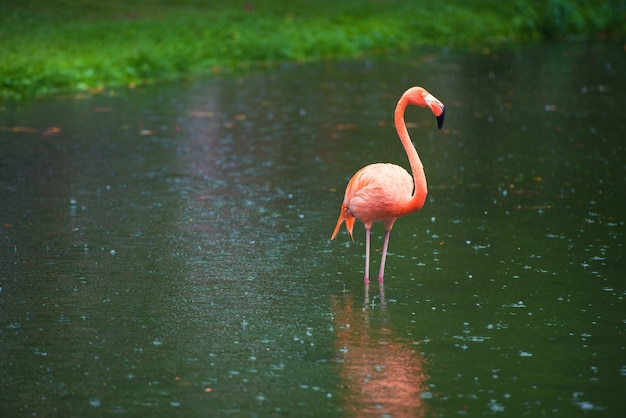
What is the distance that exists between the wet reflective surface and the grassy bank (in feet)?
7.96

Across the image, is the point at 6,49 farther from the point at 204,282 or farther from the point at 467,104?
the point at 204,282

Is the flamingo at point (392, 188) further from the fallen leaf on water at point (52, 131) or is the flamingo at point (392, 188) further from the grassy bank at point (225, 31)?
the grassy bank at point (225, 31)

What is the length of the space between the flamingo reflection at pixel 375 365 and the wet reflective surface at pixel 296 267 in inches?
0.8

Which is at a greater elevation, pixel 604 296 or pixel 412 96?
pixel 412 96

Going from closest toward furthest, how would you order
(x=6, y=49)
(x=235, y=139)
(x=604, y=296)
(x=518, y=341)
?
(x=518, y=341)
(x=604, y=296)
(x=235, y=139)
(x=6, y=49)

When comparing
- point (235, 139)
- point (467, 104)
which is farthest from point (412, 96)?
point (467, 104)

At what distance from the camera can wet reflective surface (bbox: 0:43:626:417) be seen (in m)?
6.36

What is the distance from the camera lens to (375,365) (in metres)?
6.70

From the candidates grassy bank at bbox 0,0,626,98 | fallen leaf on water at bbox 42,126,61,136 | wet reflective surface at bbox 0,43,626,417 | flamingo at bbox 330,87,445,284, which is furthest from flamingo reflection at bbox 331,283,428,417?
grassy bank at bbox 0,0,626,98

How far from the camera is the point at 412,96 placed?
27.6 feet

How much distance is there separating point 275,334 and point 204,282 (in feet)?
4.58

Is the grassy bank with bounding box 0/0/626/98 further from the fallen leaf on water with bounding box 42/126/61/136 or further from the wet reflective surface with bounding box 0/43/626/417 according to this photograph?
the fallen leaf on water with bounding box 42/126/61/136

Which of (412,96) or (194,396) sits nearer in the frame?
(194,396)

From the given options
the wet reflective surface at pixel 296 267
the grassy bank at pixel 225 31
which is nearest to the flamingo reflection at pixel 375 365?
the wet reflective surface at pixel 296 267
